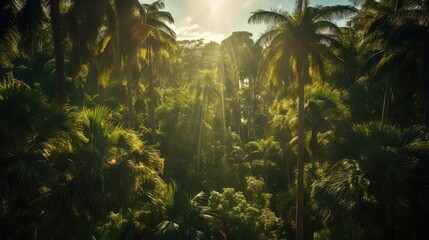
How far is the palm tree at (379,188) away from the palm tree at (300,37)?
532cm

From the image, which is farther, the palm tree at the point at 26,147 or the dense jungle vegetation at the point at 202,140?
the dense jungle vegetation at the point at 202,140

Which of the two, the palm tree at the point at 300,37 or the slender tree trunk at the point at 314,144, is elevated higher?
the palm tree at the point at 300,37

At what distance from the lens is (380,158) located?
9062 millimetres

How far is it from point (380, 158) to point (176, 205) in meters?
6.46

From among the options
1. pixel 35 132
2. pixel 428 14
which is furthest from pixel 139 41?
pixel 428 14

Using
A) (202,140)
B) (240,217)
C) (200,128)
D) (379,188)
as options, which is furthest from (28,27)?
(202,140)

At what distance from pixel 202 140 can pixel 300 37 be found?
17224mm

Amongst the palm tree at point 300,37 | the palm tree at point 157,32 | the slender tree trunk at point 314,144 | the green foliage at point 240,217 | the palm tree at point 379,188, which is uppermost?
the palm tree at point 157,32

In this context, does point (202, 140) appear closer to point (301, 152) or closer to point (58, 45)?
point (301, 152)

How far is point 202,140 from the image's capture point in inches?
1145

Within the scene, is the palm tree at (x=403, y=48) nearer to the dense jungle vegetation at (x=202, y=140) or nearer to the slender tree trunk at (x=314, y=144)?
the dense jungle vegetation at (x=202, y=140)

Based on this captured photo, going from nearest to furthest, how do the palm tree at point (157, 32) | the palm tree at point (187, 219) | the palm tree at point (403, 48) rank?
the palm tree at point (187, 219) → the palm tree at point (403, 48) → the palm tree at point (157, 32)

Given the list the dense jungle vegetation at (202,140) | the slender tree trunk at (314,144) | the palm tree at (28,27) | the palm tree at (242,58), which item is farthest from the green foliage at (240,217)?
the palm tree at (242,58)

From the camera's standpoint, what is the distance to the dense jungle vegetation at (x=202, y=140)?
25.3ft
